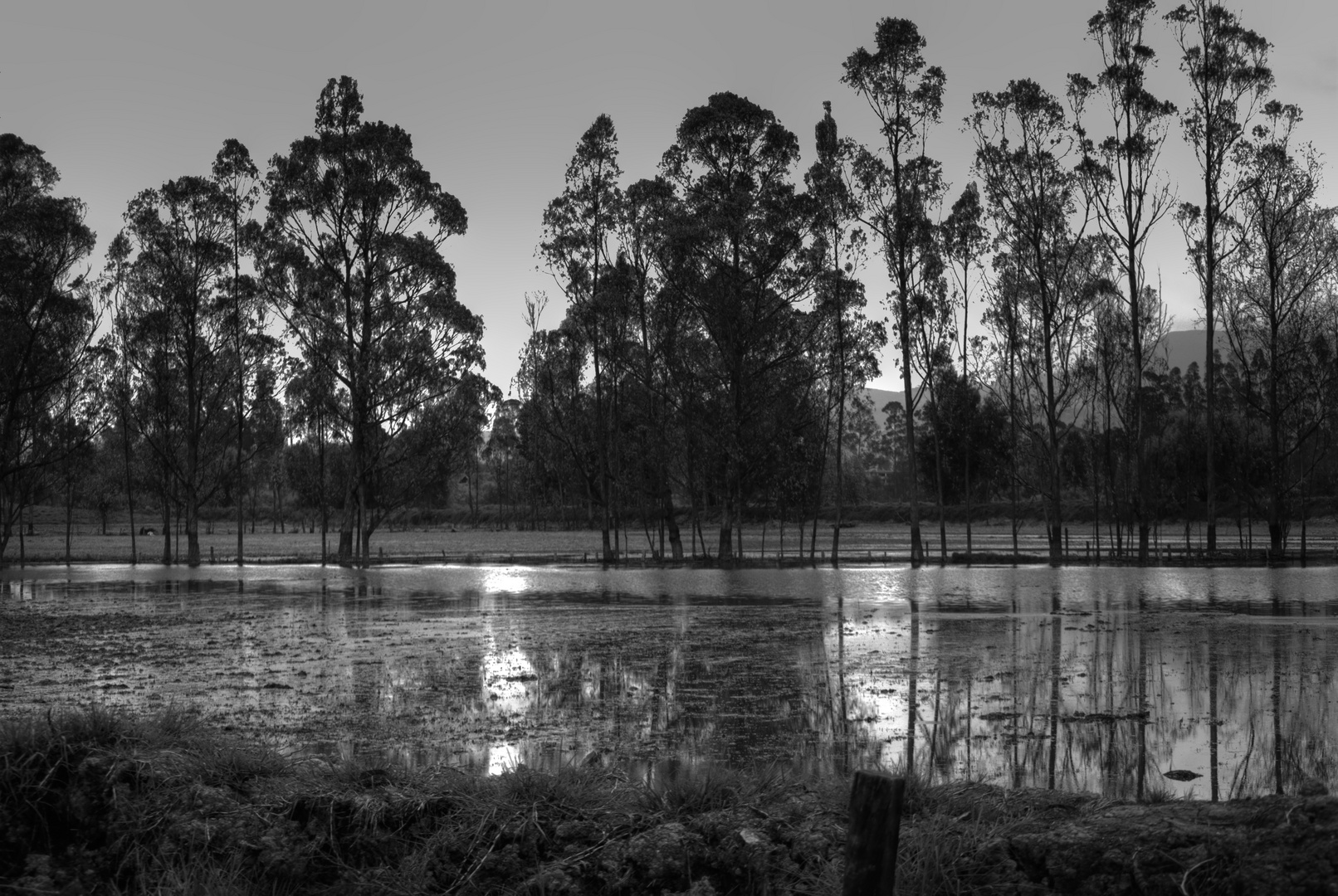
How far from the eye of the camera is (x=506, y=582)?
3020 cm

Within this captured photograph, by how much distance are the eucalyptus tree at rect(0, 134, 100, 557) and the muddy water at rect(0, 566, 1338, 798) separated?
17.8 meters

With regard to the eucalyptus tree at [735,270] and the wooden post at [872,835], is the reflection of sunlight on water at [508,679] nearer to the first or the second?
the wooden post at [872,835]

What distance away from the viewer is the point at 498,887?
4.38 meters

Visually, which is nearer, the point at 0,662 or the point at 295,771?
the point at 295,771

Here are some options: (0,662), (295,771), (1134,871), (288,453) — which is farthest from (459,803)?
(288,453)

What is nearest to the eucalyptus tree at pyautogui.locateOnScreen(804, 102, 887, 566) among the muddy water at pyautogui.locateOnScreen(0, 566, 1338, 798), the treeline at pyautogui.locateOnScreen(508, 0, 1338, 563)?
the treeline at pyautogui.locateOnScreen(508, 0, 1338, 563)

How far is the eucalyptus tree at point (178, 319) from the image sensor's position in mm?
44312

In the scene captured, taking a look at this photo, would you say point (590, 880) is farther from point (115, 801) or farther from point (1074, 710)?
point (1074, 710)

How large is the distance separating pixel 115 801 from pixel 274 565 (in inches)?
1585

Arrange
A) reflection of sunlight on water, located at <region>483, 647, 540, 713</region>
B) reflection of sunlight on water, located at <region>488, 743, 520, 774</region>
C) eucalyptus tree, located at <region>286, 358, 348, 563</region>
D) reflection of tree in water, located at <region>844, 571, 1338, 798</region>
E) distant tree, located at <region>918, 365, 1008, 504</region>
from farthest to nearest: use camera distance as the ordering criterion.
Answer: distant tree, located at <region>918, 365, 1008, 504</region> < eucalyptus tree, located at <region>286, 358, 348, 563</region> < reflection of sunlight on water, located at <region>483, 647, 540, 713</region> < reflection of sunlight on water, located at <region>488, 743, 520, 774</region> < reflection of tree in water, located at <region>844, 571, 1338, 798</region>

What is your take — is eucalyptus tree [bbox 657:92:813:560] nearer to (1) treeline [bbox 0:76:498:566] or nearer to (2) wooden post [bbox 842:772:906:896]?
(1) treeline [bbox 0:76:498:566]

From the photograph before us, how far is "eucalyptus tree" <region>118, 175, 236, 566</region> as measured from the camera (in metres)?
44.3

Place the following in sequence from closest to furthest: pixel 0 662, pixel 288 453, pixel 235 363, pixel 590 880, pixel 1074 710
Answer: pixel 590 880 → pixel 1074 710 → pixel 0 662 → pixel 235 363 → pixel 288 453

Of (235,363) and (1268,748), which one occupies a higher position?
(235,363)
